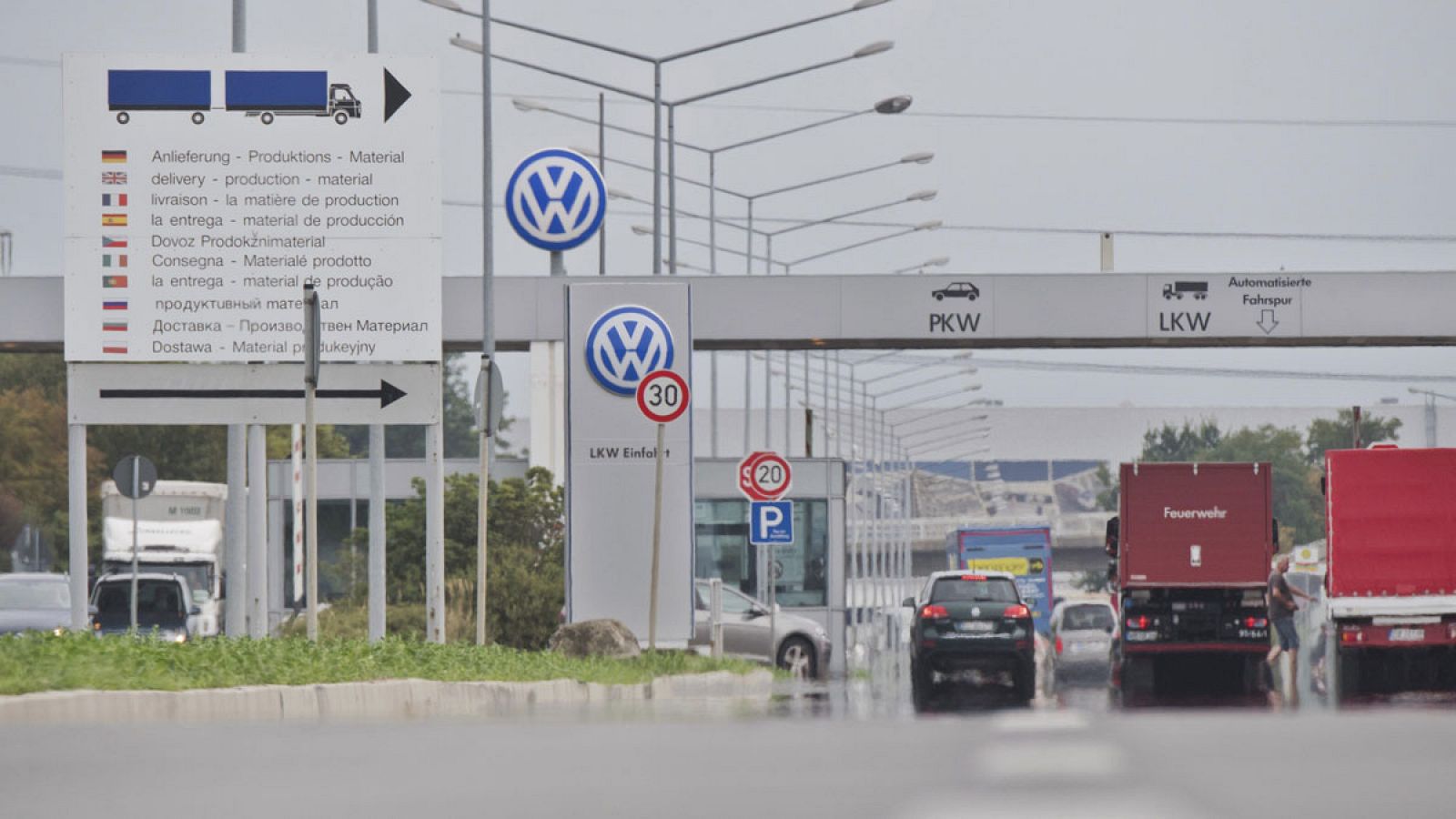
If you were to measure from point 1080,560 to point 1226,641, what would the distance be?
3510 inches

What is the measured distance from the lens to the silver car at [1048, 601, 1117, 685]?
38.9 meters

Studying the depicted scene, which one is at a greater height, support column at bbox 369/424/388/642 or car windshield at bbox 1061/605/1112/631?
support column at bbox 369/424/388/642

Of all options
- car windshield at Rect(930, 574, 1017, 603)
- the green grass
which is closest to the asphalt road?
the green grass

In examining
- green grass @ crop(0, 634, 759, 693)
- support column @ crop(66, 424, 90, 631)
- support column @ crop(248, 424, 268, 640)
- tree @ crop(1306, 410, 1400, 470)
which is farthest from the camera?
tree @ crop(1306, 410, 1400, 470)

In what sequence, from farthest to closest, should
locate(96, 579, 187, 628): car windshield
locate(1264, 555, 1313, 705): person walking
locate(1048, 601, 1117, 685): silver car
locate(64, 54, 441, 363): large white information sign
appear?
locate(96, 579, 187, 628): car windshield, locate(1048, 601, 1117, 685): silver car, locate(1264, 555, 1313, 705): person walking, locate(64, 54, 441, 363): large white information sign

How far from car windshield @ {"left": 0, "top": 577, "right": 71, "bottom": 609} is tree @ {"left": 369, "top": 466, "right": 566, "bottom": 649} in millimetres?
5545

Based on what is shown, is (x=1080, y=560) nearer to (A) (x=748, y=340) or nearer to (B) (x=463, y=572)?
(A) (x=748, y=340)

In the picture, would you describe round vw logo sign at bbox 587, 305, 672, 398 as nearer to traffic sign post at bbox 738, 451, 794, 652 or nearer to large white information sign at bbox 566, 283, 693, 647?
large white information sign at bbox 566, 283, 693, 647

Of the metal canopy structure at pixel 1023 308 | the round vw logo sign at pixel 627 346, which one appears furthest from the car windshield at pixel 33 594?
the round vw logo sign at pixel 627 346

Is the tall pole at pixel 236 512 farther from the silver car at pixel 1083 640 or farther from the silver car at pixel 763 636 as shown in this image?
the silver car at pixel 1083 640

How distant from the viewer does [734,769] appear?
34.6 ft

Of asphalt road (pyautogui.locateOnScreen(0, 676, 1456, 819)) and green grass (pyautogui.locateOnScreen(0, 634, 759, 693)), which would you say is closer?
asphalt road (pyautogui.locateOnScreen(0, 676, 1456, 819))

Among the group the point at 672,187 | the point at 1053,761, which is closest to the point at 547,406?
the point at 672,187

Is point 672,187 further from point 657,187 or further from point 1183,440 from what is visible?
point 1183,440
